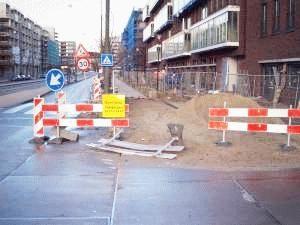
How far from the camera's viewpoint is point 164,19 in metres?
74.7

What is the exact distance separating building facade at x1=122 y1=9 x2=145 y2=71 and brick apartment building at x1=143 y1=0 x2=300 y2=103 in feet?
161

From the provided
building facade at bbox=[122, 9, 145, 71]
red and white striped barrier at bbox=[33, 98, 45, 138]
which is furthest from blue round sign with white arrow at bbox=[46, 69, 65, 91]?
building facade at bbox=[122, 9, 145, 71]

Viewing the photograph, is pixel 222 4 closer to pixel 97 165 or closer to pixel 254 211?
pixel 97 165

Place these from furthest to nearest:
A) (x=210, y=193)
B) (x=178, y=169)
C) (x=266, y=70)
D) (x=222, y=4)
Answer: (x=222, y=4) < (x=266, y=70) < (x=178, y=169) < (x=210, y=193)

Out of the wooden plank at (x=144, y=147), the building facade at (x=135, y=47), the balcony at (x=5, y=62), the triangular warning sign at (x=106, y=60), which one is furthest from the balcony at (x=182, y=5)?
the balcony at (x=5, y=62)

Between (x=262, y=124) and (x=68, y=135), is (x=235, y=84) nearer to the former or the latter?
(x=68, y=135)

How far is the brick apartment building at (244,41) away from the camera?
27016 mm

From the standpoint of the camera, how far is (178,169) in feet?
31.6

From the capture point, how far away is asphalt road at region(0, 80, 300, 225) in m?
6.29

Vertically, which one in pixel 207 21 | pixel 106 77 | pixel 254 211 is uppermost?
pixel 207 21

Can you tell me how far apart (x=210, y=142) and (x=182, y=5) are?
47.1 m

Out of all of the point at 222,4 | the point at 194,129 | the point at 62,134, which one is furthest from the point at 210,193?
the point at 222,4

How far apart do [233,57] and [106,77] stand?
19.8 m

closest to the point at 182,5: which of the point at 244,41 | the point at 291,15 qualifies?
the point at 244,41
